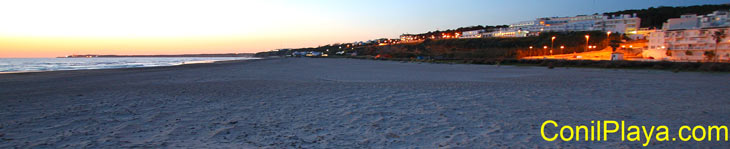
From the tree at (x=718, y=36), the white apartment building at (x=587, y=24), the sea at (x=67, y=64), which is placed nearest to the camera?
the sea at (x=67, y=64)

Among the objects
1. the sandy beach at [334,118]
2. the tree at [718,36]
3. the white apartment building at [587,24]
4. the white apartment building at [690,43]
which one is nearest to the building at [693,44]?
the white apartment building at [690,43]

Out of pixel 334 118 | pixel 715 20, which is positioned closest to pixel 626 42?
pixel 715 20

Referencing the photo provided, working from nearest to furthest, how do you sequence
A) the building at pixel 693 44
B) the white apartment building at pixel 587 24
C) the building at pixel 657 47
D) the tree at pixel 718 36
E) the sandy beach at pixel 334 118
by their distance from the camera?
the sandy beach at pixel 334 118
the tree at pixel 718 36
the building at pixel 693 44
the building at pixel 657 47
the white apartment building at pixel 587 24

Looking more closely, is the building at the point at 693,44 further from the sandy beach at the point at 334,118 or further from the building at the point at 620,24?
the building at the point at 620,24

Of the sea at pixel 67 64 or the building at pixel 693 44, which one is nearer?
the sea at pixel 67 64

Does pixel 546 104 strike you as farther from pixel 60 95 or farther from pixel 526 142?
pixel 60 95

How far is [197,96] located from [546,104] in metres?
9.61

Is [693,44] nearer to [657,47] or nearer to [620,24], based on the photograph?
[657,47]

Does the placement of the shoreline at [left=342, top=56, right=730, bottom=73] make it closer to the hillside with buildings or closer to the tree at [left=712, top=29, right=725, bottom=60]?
the hillside with buildings

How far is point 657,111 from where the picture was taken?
6.93 meters

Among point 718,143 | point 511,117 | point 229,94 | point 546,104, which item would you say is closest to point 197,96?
point 229,94

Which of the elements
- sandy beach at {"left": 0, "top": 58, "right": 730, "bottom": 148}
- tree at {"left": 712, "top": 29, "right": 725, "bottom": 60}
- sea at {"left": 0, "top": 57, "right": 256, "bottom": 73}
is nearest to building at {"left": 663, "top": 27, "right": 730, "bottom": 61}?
tree at {"left": 712, "top": 29, "right": 725, "bottom": 60}

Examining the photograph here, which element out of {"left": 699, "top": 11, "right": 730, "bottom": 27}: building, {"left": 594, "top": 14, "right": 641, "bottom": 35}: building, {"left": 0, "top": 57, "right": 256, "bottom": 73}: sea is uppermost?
{"left": 594, "top": 14, "right": 641, "bottom": 35}: building

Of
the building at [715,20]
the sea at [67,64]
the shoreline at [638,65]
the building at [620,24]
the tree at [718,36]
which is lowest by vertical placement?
the shoreline at [638,65]
